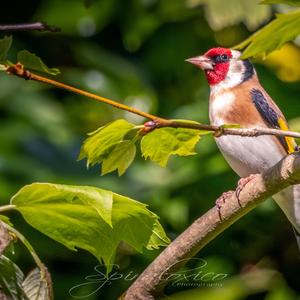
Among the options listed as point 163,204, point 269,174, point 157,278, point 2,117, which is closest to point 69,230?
point 157,278

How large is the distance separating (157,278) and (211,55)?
6.36 feet

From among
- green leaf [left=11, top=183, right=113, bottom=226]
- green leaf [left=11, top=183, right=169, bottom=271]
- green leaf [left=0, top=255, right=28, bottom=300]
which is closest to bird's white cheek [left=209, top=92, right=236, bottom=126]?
green leaf [left=11, top=183, right=169, bottom=271]

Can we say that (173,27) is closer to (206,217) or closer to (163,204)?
(163,204)

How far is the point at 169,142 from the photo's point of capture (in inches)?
58.3

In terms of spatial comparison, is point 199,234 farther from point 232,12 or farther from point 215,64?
point 215,64

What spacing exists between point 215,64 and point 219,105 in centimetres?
40

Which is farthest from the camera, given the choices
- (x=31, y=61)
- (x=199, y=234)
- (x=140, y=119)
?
(x=140, y=119)

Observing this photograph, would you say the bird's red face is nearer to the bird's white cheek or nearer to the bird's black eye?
the bird's black eye

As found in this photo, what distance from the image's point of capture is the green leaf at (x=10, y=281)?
1346 mm

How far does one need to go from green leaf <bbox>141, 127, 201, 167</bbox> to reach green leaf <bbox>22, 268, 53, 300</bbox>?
11.1 inches

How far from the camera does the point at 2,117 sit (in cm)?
446

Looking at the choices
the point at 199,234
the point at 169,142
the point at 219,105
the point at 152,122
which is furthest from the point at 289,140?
the point at 152,122

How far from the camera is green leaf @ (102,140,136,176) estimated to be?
1476mm

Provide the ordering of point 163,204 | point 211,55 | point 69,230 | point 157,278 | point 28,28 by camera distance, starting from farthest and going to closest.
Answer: point 163,204 → point 211,55 → point 157,278 → point 69,230 → point 28,28
